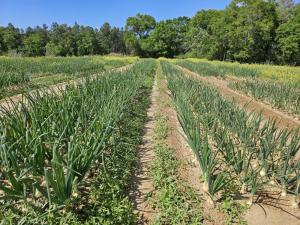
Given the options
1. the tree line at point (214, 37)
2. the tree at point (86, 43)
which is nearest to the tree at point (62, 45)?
the tree line at point (214, 37)

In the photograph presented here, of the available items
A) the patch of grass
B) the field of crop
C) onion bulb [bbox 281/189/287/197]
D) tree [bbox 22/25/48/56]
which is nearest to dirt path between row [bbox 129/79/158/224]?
the field of crop

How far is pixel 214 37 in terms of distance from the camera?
41.3 m

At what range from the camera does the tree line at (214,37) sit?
36.1 m

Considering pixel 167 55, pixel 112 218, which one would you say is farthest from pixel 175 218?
pixel 167 55

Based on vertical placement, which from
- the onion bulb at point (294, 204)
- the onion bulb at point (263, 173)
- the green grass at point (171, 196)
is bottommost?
the onion bulb at point (294, 204)

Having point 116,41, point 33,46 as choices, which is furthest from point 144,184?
point 116,41

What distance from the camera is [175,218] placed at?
255 centimetres

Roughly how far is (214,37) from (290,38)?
10.3 metres

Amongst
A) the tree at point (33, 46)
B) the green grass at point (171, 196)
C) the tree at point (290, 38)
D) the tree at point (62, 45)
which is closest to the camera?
the green grass at point (171, 196)

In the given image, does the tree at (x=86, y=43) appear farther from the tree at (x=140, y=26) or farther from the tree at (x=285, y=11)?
the tree at (x=285, y=11)

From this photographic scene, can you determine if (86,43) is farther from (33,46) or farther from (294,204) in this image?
(294,204)

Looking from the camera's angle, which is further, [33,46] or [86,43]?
[86,43]

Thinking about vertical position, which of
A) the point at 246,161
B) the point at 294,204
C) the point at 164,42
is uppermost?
the point at 164,42

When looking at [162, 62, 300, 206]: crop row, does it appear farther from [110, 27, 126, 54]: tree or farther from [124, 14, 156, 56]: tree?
[110, 27, 126, 54]: tree
